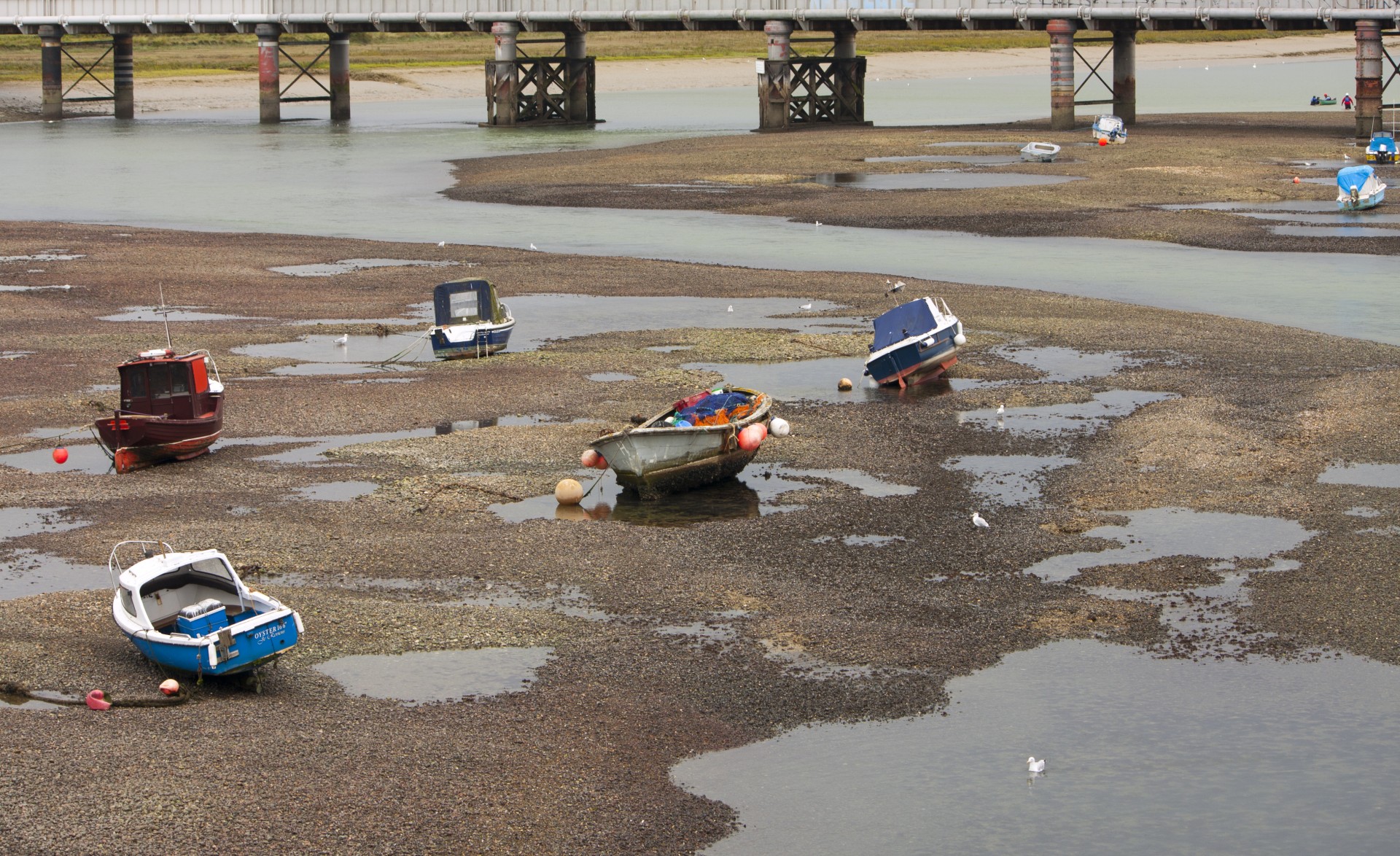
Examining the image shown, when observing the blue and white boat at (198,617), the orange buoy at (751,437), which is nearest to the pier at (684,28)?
the orange buoy at (751,437)

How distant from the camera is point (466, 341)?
29.9m

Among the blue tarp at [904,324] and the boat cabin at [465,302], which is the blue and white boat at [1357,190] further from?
the boat cabin at [465,302]

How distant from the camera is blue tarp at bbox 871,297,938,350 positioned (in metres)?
27.9

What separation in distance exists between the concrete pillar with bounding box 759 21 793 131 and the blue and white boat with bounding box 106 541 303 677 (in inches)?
2571

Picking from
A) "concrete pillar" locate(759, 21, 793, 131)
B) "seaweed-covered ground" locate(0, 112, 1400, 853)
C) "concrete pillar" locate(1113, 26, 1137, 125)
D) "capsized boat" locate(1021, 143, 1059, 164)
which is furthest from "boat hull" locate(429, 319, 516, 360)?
"concrete pillar" locate(1113, 26, 1137, 125)

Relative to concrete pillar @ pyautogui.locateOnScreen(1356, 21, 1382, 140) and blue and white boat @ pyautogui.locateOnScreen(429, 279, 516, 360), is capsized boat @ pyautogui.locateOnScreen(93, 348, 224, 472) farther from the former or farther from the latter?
concrete pillar @ pyautogui.locateOnScreen(1356, 21, 1382, 140)

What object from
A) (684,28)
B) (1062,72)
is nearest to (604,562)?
(1062,72)

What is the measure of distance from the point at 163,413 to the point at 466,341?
776 centimetres

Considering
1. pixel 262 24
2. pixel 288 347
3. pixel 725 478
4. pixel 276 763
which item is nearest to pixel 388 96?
pixel 262 24

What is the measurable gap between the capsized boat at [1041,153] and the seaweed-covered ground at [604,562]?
30.9 meters

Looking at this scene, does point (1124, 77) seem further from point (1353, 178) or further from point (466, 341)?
point (466, 341)

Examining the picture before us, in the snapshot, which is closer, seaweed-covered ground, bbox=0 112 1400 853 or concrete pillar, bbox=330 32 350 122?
seaweed-covered ground, bbox=0 112 1400 853

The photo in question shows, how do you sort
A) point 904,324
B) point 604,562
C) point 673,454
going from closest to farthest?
1. point 604,562
2. point 673,454
3. point 904,324

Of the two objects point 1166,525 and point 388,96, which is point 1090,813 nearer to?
point 1166,525
